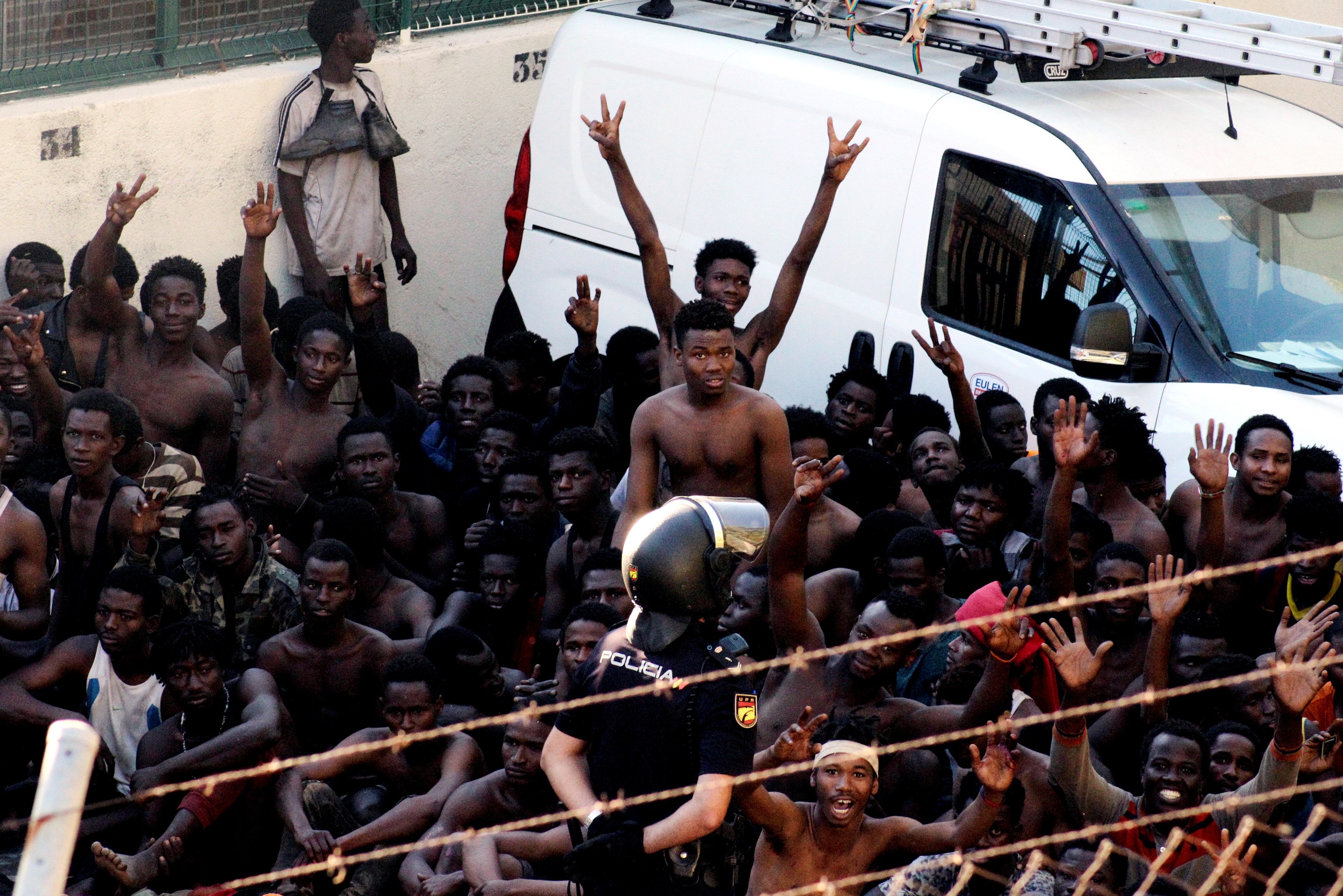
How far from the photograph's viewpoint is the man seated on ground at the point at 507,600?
22.1 feet

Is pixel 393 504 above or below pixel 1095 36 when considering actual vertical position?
below

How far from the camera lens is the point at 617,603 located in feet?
20.1

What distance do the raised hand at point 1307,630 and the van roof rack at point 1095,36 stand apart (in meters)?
2.14

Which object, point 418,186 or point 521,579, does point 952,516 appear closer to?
point 521,579

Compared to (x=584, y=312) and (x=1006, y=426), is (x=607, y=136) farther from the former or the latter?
(x=1006, y=426)

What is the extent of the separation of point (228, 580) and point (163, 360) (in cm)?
133

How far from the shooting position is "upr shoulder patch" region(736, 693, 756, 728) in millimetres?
4172

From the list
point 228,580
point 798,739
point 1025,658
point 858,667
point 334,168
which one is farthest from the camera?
point 334,168

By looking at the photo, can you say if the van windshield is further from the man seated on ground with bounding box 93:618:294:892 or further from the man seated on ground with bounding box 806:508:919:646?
the man seated on ground with bounding box 93:618:294:892

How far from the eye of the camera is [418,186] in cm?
1019

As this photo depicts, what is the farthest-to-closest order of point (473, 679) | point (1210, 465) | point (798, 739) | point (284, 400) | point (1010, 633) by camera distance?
point (284, 400), point (473, 679), point (1210, 465), point (1010, 633), point (798, 739)

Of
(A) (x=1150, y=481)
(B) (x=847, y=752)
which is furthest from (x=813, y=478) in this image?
(A) (x=1150, y=481)

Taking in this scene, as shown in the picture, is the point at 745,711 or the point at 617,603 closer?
the point at 745,711

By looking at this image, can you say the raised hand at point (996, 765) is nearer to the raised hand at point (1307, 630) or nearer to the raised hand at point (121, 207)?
the raised hand at point (1307, 630)
